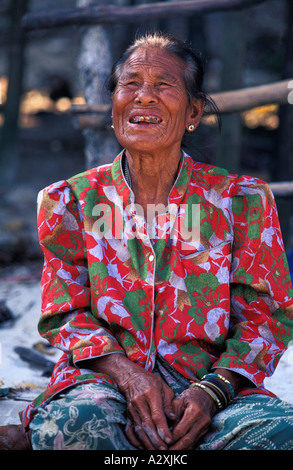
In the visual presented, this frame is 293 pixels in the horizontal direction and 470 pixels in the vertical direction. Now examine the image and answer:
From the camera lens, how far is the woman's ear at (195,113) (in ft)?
7.57

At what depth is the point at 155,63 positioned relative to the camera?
7.13ft

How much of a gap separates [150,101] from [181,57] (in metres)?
0.25

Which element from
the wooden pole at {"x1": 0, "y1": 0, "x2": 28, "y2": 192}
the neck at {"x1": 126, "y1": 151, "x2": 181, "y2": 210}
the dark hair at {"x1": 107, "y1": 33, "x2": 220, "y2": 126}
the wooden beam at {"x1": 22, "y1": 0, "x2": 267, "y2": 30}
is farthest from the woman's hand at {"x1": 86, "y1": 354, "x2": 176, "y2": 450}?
the wooden pole at {"x1": 0, "y1": 0, "x2": 28, "y2": 192}

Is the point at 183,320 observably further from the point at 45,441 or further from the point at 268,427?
the point at 45,441

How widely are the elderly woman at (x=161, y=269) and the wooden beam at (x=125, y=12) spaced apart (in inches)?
73.4

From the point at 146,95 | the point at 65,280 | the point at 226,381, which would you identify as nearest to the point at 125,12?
the point at 146,95

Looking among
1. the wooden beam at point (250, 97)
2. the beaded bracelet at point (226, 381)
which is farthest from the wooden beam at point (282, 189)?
the beaded bracelet at point (226, 381)

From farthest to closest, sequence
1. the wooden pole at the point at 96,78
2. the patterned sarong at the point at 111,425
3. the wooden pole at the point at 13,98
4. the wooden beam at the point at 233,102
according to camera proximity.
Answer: the wooden pole at the point at 13,98, the wooden pole at the point at 96,78, the wooden beam at the point at 233,102, the patterned sarong at the point at 111,425

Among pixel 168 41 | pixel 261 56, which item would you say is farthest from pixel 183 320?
pixel 261 56

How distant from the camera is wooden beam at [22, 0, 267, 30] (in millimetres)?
3982

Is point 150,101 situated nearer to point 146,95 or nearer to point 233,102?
point 146,95

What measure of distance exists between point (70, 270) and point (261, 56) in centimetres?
767

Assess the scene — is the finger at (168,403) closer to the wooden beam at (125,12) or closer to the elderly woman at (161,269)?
the elderly woman at (161,269)

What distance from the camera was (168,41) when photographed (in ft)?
7.36
